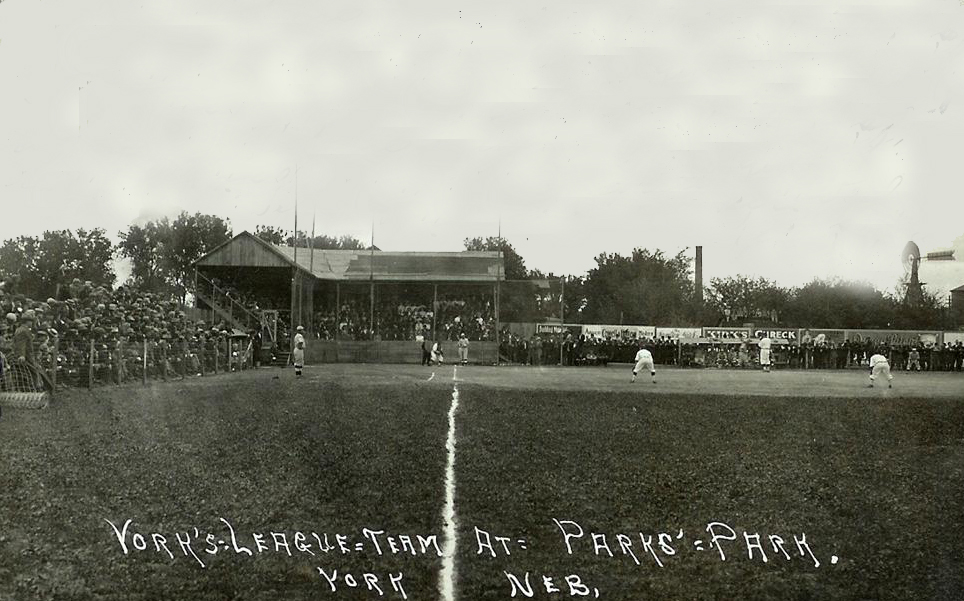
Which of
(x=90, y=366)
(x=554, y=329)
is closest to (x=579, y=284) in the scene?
(x=554, y=329)

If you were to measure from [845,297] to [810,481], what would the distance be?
41.0 m

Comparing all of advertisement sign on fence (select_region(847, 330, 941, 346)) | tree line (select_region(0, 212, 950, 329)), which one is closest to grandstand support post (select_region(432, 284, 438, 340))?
tree line (select_region(0, 212, 950, 329))

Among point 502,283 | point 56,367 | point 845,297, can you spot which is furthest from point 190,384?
point 845,297

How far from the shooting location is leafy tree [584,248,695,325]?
57281 mm

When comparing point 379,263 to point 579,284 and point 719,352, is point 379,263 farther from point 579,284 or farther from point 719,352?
point 579,284

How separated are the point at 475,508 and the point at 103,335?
15257mm

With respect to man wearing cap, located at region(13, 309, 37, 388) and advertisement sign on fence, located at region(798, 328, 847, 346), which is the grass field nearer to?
man wearing cap, located at region(13, 309, 37, 388)

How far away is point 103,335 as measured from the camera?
19438mm

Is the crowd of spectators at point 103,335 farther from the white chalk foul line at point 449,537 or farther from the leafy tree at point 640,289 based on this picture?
the leafy tree at point 640,289

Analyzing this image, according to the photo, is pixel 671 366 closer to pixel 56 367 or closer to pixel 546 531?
pixel 56 367

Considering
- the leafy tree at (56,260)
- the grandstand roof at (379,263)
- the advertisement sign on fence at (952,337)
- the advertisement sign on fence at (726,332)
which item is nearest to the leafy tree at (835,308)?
the advertisement sign on fence at (952,337)

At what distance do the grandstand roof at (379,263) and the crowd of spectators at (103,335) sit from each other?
9.29 meters

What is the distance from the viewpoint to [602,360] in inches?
1582

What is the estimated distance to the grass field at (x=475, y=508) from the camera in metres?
5.34
